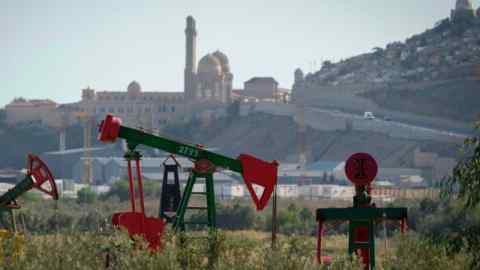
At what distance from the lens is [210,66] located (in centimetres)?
12338

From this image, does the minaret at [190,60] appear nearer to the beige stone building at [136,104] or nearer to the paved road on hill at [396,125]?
the beige stone building at [136,104]

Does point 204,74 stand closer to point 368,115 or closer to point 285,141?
point 285,141

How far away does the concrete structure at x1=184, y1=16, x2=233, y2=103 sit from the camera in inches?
4889

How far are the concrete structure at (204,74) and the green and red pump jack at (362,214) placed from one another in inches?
4311

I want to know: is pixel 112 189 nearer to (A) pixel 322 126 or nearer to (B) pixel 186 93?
(A) pixel 322 126

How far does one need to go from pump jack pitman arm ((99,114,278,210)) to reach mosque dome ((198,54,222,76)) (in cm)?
10452

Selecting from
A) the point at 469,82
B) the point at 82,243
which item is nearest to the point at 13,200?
the point at 82,243

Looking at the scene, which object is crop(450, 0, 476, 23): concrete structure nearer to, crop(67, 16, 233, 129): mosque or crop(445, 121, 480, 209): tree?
crop(67, 16, 233, 129): mosque

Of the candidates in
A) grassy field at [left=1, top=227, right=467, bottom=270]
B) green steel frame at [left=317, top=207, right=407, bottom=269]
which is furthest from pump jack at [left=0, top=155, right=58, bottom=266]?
green steel frame at [left=317, top=207, right=407, bottom=269]

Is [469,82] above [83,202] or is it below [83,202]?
above

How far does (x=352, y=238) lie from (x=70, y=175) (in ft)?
308

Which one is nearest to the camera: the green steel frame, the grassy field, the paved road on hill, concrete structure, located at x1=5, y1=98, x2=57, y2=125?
the grassy field

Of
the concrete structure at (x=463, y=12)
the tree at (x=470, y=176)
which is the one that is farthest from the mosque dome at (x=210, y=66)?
the tree at (x=470, y=176)

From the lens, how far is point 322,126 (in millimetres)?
111500
